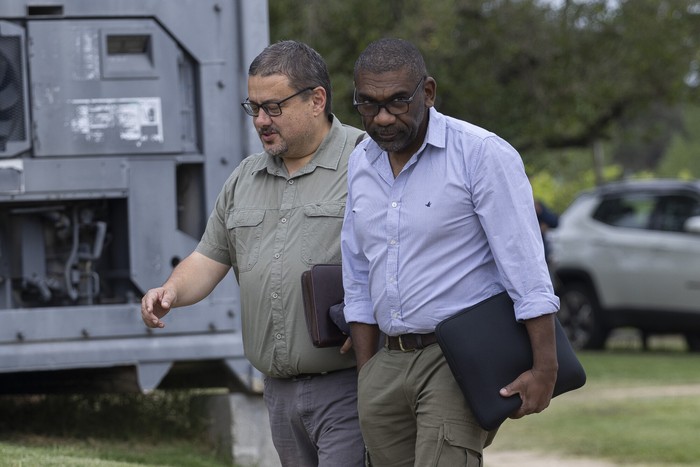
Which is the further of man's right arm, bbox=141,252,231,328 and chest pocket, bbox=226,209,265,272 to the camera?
chest pocket, bbox=226,209,265,272

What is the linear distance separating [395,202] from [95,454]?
302 cm

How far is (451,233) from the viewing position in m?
3.91

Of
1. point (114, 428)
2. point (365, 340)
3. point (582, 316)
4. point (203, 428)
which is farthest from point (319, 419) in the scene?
point (582, 316)

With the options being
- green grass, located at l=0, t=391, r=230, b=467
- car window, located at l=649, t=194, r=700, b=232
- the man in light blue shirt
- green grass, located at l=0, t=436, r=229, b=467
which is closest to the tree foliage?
car window, located at l=649, t=194, r=700, b=232

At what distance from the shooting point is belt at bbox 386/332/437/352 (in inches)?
157

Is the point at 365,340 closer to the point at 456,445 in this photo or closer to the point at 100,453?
the point at 456,445

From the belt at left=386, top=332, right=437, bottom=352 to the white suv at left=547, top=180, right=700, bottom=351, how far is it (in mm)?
10424

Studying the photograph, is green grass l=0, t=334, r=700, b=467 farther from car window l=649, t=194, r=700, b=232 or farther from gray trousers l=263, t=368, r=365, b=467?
car window l=649, t=194, r=700, b=232

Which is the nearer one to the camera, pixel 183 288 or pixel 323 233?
pixel 323 233

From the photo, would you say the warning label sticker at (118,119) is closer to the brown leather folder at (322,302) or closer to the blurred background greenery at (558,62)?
the brown leather folder at (322,302)

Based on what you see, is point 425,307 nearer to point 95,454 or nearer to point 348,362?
point 348,362

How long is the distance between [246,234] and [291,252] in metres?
0.19

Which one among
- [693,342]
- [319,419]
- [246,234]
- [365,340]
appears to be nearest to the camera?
[365,340]

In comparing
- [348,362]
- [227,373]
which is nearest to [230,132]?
[227,373]
